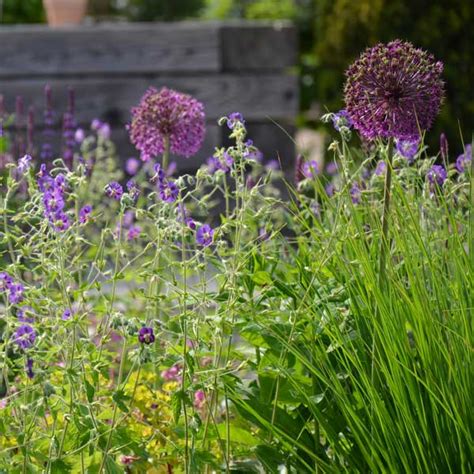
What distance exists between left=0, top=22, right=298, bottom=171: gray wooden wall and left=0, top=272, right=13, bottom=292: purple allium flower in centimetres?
565

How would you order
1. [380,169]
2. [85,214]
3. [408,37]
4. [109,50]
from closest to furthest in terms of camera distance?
[85,214] < [380,169] < [109,50] < [408,37]

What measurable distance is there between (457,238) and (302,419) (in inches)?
23.7

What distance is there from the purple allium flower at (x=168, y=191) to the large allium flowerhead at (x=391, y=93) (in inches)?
17.5

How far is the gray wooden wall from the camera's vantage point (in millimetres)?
8312

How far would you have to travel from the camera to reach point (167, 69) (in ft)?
27.6

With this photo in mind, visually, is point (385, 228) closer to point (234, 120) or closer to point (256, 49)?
point (234, 120)

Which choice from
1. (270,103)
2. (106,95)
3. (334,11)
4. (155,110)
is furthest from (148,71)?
(155,110)

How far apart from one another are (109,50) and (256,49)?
110 centimetres

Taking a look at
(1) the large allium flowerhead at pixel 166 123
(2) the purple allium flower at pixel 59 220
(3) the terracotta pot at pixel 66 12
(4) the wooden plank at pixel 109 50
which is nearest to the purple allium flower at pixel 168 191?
(2) the purple allium flower at pixel 59 220

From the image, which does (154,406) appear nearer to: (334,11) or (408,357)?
(408,357)

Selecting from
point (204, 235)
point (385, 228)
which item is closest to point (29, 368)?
point (204, 235)

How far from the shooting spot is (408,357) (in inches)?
95.5

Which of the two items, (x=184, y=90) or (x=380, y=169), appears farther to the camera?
(x=184, y=90)

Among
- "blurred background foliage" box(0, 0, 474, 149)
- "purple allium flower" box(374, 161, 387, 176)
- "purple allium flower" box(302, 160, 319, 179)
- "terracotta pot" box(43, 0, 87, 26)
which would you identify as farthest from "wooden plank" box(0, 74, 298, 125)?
"purple allium flower" box(374, 161, 387, 176)
